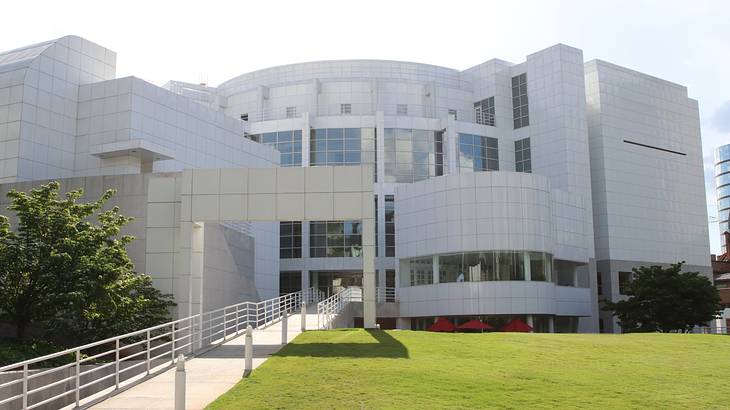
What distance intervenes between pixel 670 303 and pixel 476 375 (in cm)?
3416

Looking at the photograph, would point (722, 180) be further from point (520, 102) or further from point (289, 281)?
point (289, 281)

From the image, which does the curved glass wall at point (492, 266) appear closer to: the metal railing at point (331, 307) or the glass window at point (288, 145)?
the metal railing at point (331, 307)

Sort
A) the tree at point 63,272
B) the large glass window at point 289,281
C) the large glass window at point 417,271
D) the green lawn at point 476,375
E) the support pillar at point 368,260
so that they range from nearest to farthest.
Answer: the green lawn at point 476,375
the tree at point 63,272
the support pillar at point 368,260
the large glass window at point 417,271
the large glass window at point 289,281

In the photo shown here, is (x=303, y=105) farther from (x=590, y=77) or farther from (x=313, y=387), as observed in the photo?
(x=313, y=387)

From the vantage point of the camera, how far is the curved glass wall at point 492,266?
49.4 meters

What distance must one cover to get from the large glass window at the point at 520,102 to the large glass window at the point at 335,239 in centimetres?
1891

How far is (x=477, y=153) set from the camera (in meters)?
69.9

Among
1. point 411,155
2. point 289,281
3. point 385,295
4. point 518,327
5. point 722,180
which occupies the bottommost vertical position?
point 518,327

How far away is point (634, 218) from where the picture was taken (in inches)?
2741

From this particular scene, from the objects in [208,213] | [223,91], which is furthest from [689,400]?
[223,91]

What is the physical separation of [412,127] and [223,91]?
81.3 feet

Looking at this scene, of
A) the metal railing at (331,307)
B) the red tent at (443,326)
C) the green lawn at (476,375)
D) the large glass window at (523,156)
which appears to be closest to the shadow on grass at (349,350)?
the green lawn at (476,375)

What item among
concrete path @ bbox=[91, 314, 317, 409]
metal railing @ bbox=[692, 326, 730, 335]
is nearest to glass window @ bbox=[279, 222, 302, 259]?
metal railing @ bbox=[692, 326, 730, 335]

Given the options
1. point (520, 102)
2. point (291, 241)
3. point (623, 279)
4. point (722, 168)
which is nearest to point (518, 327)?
point (623, 279)
